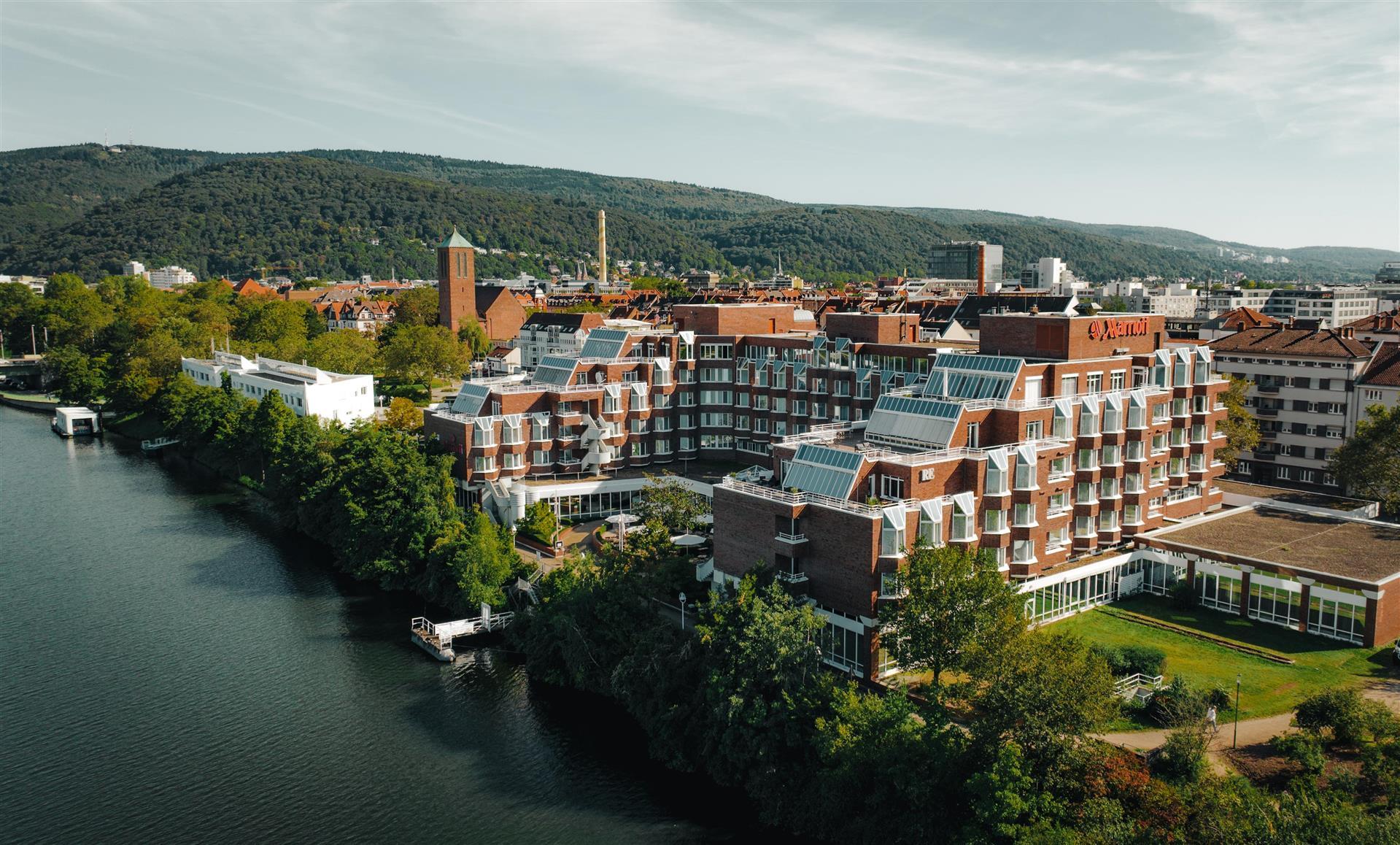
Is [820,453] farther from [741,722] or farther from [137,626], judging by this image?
[137,626]

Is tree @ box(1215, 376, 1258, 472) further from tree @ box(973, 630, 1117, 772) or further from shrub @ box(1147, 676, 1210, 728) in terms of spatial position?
tree @ box(973, 630, 1117, 772)

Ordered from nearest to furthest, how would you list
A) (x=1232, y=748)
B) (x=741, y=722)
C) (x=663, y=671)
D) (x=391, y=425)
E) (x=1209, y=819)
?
(x=1209, y=819)
(x=1232, y=748)
(x=741, y=722)
(x=663, y=671)
(x=391, y=425)

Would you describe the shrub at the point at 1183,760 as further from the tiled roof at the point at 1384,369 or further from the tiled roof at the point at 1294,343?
the tiled roof at the point at 1294,343

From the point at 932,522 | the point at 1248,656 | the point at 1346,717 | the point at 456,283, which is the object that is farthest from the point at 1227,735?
the point at 456,283

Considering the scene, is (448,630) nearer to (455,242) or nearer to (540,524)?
(540,524)

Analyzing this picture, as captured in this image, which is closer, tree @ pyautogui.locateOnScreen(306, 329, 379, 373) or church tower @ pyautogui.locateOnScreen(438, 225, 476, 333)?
tree @ pyautogui.locateOnScreen(306, 329, 379, 373)

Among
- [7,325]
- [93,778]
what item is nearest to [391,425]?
[93,778]

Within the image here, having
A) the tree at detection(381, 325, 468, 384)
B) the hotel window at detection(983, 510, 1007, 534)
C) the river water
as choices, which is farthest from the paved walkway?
the tree at detection(381, 325, 468, 384)
